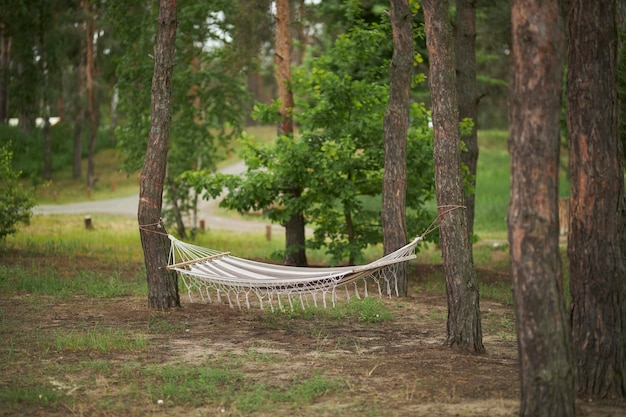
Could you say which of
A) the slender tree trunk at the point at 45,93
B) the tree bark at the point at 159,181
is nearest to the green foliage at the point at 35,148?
the slender tree trunk at the point at 45,93

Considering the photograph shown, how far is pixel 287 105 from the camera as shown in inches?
530

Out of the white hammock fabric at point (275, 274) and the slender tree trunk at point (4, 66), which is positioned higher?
the slender tree trunk at point (4, 66)

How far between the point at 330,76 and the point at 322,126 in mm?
862

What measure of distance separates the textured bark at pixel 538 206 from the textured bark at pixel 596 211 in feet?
2.81

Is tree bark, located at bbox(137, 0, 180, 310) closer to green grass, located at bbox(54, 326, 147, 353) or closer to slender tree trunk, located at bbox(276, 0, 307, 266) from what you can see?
green grass, located at bbox(54, 326, 147, 353)

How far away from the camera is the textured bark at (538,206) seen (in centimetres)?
476

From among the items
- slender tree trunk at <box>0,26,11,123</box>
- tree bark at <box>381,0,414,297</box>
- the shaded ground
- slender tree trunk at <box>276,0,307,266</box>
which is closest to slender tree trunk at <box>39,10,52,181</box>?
slender tree trunk at <box>0,26,11,123</box>

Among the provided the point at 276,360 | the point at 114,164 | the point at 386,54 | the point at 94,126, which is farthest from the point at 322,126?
the point at 114,164

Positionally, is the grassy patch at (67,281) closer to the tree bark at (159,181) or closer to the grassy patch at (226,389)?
the tree bark at (159,181)

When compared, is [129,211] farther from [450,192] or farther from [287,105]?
[450,192]

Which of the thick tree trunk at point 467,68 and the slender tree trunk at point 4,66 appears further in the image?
the slender tree trunk at point 4,66

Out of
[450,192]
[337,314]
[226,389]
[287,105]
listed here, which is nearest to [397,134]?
[337,314]

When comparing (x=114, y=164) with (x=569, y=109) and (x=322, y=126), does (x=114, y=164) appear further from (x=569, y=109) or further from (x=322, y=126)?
(x=569, y=109)

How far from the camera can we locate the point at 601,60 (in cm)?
568
